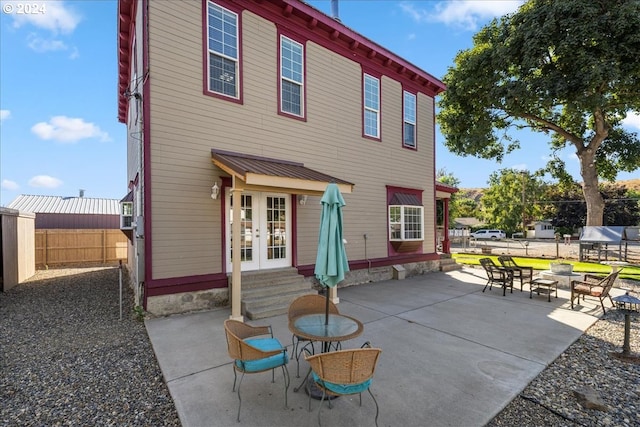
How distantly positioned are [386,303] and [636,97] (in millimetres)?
15622

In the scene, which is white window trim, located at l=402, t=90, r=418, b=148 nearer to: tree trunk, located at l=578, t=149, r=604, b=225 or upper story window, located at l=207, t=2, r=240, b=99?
upper story window, located at l=207, t=2, r=240, b=99

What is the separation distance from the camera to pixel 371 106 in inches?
414

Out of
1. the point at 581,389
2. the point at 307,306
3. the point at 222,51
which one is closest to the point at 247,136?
the point at 222,51

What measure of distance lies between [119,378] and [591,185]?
70.2 feet

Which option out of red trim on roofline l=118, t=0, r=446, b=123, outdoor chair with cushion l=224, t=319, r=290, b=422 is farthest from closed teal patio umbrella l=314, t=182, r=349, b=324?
red trim on roofline l=118, t=0, r=446, b=123

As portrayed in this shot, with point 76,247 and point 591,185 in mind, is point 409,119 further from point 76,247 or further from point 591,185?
point 76,247

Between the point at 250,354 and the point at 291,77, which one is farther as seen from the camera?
the point at 291,77

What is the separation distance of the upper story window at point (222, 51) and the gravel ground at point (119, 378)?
18.0ft

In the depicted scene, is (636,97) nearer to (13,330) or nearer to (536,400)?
(536,400)

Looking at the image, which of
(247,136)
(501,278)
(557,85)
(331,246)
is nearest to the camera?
(331,246)

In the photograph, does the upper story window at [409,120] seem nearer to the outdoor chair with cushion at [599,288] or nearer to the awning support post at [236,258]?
the outdoor chair with cushion at [599,288]

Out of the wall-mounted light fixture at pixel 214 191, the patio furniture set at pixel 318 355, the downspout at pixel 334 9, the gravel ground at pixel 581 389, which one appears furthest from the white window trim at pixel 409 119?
the patio furniture set at pixel 318 355

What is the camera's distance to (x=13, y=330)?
5742mm

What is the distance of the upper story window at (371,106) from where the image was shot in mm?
10367
